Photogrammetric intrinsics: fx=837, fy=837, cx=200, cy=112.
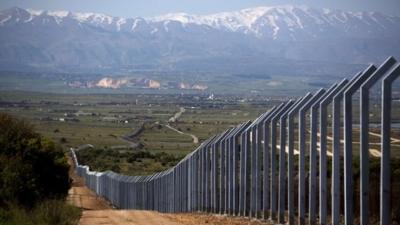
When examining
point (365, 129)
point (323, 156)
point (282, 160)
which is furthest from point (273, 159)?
point (365, 129)

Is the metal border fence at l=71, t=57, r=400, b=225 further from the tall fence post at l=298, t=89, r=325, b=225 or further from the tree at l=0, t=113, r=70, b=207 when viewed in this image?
the tree at l=0, t=113, r=70, b=207

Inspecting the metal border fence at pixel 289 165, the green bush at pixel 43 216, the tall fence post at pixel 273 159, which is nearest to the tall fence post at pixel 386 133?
the metal border fence at pixel 289 165

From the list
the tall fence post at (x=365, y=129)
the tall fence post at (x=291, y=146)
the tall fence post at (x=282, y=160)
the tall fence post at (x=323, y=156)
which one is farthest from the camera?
the tall fence post at (x=282, y=160)

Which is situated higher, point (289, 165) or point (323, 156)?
point (323, 156)

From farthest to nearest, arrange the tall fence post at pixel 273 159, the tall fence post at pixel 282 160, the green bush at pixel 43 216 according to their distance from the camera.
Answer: the green bush at pixel 43 216
the tall fence post at pixel 273 159
the tall fence post at pixel 282 160

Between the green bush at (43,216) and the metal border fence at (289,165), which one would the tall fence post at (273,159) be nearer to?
the metal border fence at (289,165)

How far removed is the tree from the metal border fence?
14.0ft

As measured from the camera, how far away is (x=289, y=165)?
46.8 ft

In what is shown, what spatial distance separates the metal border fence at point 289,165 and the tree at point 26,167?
428 centimetres

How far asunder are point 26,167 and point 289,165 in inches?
445

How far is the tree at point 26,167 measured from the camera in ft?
71.2

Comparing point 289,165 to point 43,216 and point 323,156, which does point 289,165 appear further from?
point 43,216

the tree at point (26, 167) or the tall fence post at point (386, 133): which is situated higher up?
the tall fence post at point (386, 133)

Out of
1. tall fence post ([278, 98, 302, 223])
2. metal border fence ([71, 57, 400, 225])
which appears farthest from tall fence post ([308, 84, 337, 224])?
tall fence post ([278, 98, 302, 223])
